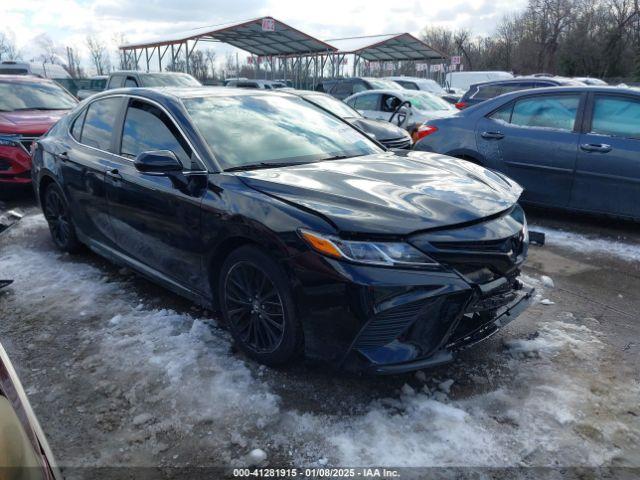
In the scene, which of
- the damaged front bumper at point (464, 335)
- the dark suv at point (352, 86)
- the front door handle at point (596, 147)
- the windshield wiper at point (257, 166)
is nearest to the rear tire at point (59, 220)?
the windshield wiper at point (257, 166)

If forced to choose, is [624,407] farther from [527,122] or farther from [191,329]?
[527,122]

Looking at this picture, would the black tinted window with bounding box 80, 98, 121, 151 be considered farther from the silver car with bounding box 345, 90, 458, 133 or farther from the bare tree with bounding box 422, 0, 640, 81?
the bare tree with bounding box 422, 0, 640, 81

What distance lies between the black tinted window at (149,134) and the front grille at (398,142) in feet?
15.9

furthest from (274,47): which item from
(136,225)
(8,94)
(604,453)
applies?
(604,453)

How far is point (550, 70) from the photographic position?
4966cm

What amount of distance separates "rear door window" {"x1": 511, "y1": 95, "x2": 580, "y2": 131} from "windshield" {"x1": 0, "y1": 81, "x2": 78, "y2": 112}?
7.08m

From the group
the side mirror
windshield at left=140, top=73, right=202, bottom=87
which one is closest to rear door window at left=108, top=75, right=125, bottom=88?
windshield at left=140, top=73, right=202, bottom=87

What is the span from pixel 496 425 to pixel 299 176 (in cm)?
171

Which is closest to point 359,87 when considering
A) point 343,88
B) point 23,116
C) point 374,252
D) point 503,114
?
point 343,88

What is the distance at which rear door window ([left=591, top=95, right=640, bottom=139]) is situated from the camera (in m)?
5.23

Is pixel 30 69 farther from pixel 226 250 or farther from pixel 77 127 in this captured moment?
pixel 226 250

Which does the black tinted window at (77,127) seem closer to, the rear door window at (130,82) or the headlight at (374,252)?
the headlight at (374,252)

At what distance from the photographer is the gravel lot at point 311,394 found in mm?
2398

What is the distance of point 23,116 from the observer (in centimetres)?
764
